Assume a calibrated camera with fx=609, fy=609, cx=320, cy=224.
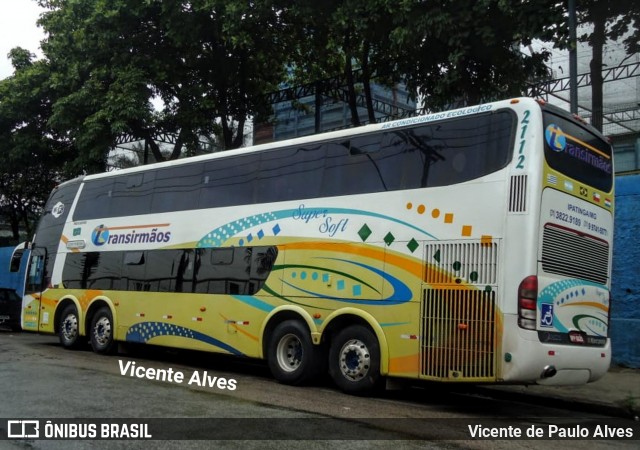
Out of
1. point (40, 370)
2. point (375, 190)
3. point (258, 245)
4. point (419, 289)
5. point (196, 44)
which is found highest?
point (196, 44)

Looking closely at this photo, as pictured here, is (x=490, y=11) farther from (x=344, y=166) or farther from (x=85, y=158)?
(x=85, y=158)

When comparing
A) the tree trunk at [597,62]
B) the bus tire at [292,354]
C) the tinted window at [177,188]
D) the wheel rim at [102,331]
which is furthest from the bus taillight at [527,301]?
the wheel rim at [102,331]

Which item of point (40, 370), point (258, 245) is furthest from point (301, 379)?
point (40, 370)

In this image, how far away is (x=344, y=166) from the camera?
367 inches

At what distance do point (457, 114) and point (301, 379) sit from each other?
455 cm

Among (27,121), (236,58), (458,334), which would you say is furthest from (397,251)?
(27,121)

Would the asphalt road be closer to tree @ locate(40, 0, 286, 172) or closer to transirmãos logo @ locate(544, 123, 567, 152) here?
transirmãos logo @ locate(544, 123, 567, 152)

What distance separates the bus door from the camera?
15.2m

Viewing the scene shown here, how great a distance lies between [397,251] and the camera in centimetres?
843

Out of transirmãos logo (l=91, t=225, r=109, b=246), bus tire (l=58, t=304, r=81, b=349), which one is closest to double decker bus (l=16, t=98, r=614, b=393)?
transirmãos logo (l=91, t=225, r=109, b=246)

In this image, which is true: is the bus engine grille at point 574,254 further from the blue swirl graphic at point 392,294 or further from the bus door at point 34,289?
the bus door at point 34,289

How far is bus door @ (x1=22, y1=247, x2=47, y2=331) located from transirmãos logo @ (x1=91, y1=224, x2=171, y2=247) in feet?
8.40

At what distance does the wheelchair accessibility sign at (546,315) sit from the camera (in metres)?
7.22

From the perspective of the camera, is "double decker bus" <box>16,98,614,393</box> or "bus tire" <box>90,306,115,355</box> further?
"bus tire" <box>90,306,115,355</box>
